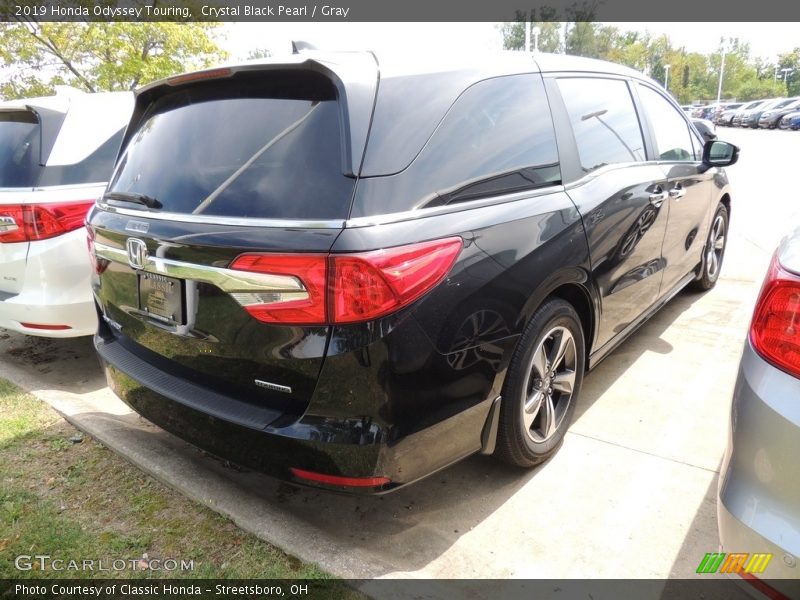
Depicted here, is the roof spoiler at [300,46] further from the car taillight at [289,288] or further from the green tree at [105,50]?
the green tree at [105,50]

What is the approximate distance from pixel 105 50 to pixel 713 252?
11.6 m

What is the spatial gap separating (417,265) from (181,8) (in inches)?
483

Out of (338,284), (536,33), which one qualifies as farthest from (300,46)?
(536,33)

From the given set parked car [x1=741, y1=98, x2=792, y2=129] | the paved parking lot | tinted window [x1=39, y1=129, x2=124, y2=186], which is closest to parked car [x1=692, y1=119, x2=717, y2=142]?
the paved parking lot

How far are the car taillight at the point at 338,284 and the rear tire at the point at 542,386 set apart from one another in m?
0.73

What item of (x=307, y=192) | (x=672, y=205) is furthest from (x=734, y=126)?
(x=307, y=192)

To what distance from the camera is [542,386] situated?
2.67m

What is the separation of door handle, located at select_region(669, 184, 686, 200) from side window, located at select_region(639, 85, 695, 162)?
0.22 meters

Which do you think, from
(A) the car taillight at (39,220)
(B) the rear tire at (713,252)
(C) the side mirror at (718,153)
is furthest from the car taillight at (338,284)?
(B) the rear tire at (713,252)

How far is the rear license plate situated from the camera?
85.1 inches

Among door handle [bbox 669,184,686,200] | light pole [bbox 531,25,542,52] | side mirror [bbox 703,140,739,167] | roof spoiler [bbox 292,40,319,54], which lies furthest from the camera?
light pole [bbox 531,25,542,52]

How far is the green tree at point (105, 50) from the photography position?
1119 cm

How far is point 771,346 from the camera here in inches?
61.4

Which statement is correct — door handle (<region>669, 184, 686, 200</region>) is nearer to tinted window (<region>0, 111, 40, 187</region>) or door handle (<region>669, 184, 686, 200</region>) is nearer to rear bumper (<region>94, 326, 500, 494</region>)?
rear bumper (<region>94, 326, 500, 494</region>)
